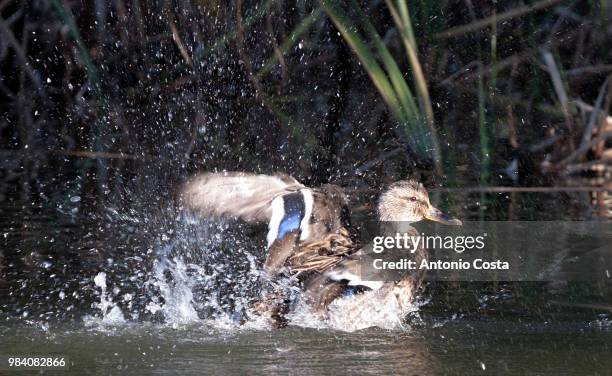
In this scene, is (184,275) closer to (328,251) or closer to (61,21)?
(328,251)

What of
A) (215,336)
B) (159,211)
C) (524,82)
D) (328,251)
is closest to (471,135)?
(524,82)

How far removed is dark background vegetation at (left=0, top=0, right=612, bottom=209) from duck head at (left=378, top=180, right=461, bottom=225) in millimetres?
1208

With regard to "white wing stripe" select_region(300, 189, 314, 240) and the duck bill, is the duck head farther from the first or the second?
"white wing stripe" select_region(300, 189, 314, 240)

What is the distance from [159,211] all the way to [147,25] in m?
1.32

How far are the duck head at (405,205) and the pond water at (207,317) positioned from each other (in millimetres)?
321

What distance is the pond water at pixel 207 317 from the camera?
2.94 metres

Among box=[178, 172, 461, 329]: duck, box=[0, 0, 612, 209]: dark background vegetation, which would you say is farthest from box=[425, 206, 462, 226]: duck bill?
box=[0, 0, 612, 209]: dark background vegetation

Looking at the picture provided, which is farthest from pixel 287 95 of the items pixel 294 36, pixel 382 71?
pixel 382 71

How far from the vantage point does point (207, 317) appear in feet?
11.6

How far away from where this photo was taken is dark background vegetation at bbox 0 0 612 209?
5.37m

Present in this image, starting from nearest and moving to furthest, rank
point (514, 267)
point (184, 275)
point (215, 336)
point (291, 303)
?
1. point (215, 336)
2. point (291, 303)
3. point (184, 275)
4. point (514, 267)

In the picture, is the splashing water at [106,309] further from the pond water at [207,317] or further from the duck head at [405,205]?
the duck head at [405,205]

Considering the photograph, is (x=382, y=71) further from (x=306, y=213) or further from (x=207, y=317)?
(x=207, y=317)

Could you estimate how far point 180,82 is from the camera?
5.52 meters
